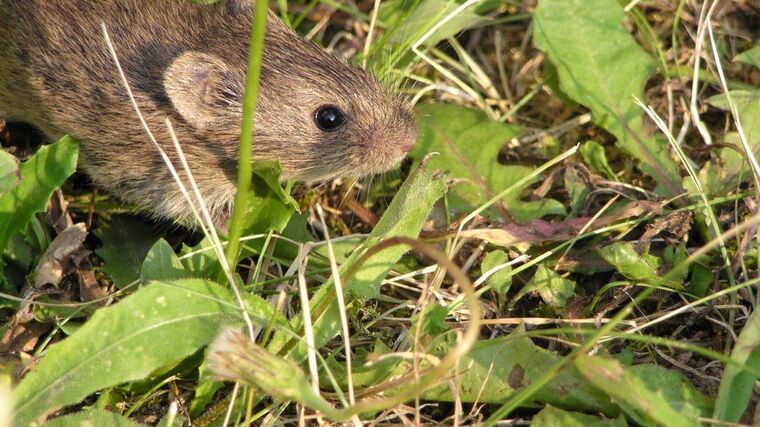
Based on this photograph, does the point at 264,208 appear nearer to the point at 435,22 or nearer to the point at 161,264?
the point at 161,264

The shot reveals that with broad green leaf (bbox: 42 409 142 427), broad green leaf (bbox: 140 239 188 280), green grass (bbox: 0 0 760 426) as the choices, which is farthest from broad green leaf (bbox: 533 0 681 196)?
broad green leaf (bbox: 42 409 142 427)

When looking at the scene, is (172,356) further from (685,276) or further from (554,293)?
(685,276)

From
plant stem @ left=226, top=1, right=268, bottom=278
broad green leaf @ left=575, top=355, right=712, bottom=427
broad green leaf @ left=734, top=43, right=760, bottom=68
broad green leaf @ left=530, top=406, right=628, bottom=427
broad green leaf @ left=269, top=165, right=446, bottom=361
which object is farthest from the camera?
broad green leaf @ left=734, top=43, right=760, bottom=68

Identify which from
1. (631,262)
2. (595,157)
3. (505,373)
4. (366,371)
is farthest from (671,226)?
(366,371)

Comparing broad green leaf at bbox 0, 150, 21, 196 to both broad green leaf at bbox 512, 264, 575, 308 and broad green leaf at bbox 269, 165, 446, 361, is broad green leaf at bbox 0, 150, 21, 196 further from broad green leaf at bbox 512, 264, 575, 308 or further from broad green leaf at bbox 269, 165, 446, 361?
broad green leaf at bbox 512, 264, 575, 308

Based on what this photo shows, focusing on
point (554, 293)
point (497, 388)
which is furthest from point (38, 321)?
point (554, 293)

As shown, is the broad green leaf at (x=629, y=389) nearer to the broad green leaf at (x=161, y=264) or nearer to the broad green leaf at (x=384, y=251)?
the broad green leaf at (x=384, y=251)
